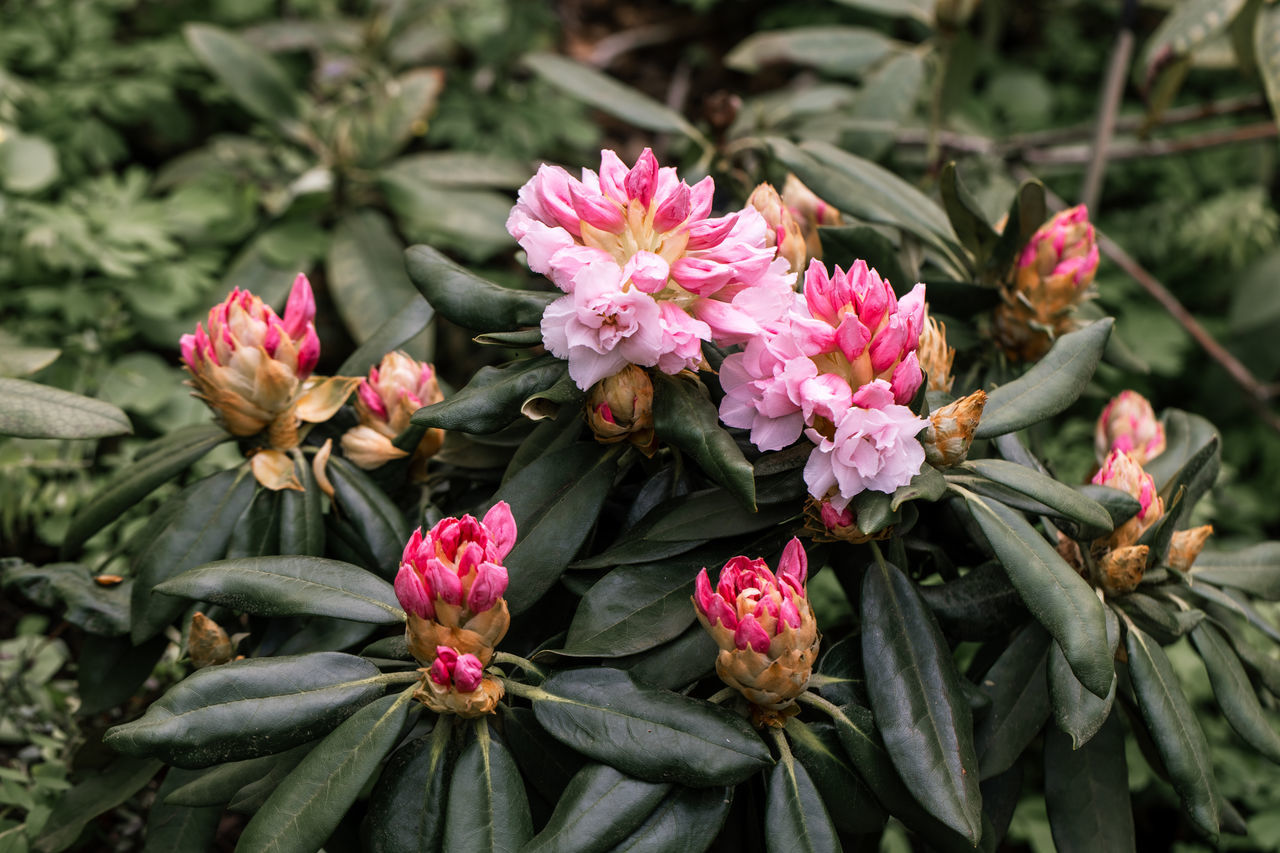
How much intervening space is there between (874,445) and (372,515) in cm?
50

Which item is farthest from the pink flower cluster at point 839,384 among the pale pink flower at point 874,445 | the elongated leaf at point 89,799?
the elongated leaf at point 89,799

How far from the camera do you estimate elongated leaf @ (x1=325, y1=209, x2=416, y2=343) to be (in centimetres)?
206

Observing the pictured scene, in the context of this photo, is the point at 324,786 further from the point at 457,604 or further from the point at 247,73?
the point at 247,73

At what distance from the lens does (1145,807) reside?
195 cm

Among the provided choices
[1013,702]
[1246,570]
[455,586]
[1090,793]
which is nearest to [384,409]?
[455,586]

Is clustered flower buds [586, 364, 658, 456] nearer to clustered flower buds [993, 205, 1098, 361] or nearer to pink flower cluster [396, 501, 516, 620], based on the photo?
pink flower cluster [396, 501, 516, 620]

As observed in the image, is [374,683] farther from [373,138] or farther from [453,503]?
[373,138]

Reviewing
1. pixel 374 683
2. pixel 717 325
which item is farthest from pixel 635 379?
pixel 374 683

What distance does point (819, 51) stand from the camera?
2045 mm

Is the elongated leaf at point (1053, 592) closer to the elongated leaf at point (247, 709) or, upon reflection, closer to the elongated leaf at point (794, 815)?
the elongated leaf at point (794, 815)

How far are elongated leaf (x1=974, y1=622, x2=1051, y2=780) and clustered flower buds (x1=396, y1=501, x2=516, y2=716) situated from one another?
1.51 feet

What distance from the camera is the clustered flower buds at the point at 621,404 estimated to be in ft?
2.76

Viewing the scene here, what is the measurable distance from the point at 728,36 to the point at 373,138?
1703 millimetres

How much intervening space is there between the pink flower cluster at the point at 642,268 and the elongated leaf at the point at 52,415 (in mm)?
456
